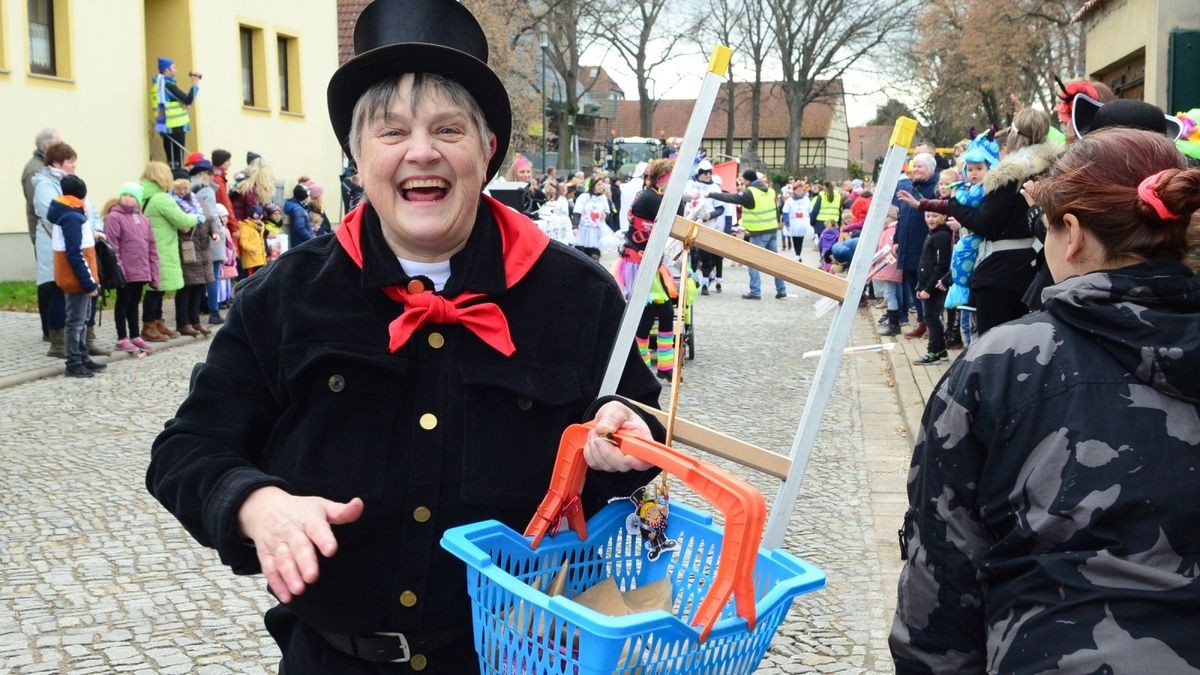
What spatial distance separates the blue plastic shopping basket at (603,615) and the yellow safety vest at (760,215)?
17.0m

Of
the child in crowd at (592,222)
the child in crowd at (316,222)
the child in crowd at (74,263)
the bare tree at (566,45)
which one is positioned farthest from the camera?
the bare tree at (566,45)

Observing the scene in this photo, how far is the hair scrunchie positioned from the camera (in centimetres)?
222

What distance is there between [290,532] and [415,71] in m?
0.89

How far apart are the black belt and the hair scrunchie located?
4.98 feet

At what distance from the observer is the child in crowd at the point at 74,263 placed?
10.2 m

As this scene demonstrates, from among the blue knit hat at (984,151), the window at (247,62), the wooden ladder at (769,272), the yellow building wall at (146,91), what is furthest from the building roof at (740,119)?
the wooden ladder at (769,272)

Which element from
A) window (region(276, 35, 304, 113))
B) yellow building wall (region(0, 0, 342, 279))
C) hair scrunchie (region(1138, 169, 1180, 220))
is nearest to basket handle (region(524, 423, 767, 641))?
hair scrunchie (region(1138, 169, 1180, 220))

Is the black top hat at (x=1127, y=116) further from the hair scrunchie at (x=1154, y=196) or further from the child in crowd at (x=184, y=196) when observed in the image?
the child in crowd at (x=184, y=196)

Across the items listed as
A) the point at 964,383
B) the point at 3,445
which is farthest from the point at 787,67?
the point at 964,383

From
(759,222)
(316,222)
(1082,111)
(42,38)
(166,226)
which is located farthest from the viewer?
(759,222)

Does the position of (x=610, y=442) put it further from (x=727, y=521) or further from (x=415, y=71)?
(x=415, y=71)

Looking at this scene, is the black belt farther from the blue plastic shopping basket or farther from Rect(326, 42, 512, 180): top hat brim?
Rect(326, 42, 512, 180): top hat brim

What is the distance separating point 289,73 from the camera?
25578 millimetres

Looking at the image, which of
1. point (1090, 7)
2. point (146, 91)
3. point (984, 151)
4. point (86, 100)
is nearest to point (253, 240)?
point (86, 100)
